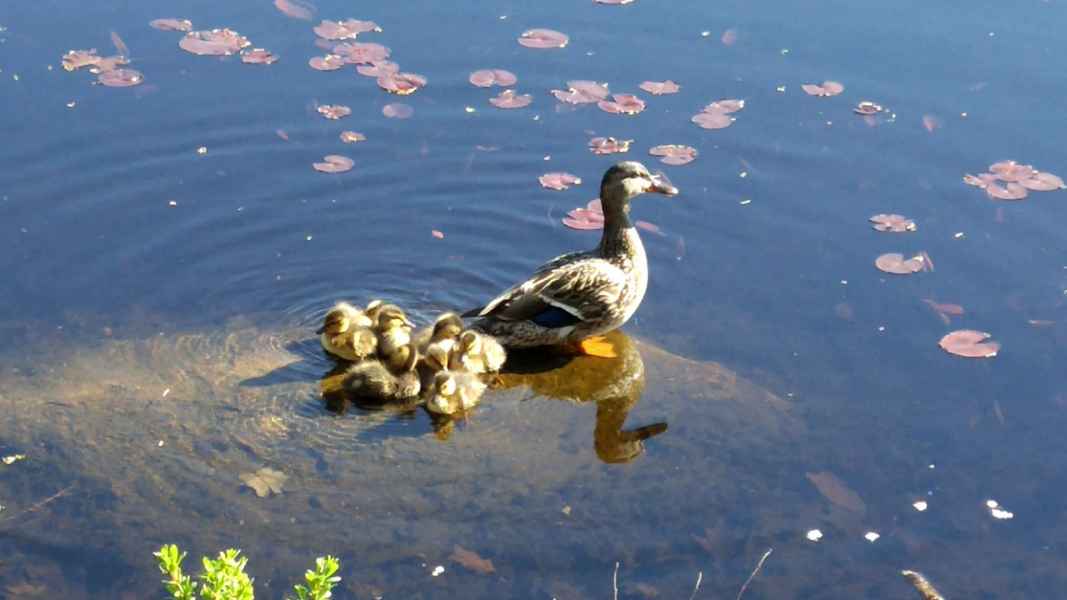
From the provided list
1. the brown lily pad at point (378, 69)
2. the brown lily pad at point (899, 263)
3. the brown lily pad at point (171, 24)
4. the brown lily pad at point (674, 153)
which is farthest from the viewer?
the brown lily pad at point (171, 24)

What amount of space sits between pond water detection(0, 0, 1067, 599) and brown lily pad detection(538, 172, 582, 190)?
0.08 meters

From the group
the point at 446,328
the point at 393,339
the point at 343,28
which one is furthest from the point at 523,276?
the point at 343,28

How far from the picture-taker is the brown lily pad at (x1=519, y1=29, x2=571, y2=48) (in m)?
11.7

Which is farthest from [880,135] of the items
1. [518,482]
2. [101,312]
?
[101,312]

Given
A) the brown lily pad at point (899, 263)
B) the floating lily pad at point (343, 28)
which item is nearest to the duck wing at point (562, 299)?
the brown lily pad at point (899, 263)

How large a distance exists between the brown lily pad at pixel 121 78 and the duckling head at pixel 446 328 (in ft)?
14.4

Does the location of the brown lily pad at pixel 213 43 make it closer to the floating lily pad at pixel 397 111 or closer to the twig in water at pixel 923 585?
the floating lily pad at pixel 397 111

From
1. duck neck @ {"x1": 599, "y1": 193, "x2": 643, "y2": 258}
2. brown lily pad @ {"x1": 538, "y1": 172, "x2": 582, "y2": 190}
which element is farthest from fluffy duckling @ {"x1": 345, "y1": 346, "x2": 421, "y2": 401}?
brown lily pad @ {"x1": 538, "y1": 172, "x2": 582, "y2": 190}

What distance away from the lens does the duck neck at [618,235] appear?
28.4 ft

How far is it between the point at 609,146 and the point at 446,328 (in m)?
2.92

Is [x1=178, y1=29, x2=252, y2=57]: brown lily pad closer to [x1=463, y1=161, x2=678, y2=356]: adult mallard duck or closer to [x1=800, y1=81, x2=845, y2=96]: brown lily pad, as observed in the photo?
[x1=463, y1=161, x2=678, y2=356]: adult mallard duck

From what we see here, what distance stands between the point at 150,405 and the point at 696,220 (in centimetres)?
397

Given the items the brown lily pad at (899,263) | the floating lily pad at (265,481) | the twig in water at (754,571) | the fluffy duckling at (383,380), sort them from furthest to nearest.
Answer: the brown lily pad at (899,263) < the fluffy duckling at (383,380) < the floating lily pad at (265,481) < the twig in water at (754,571)

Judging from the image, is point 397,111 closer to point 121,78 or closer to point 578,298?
point 121,78
